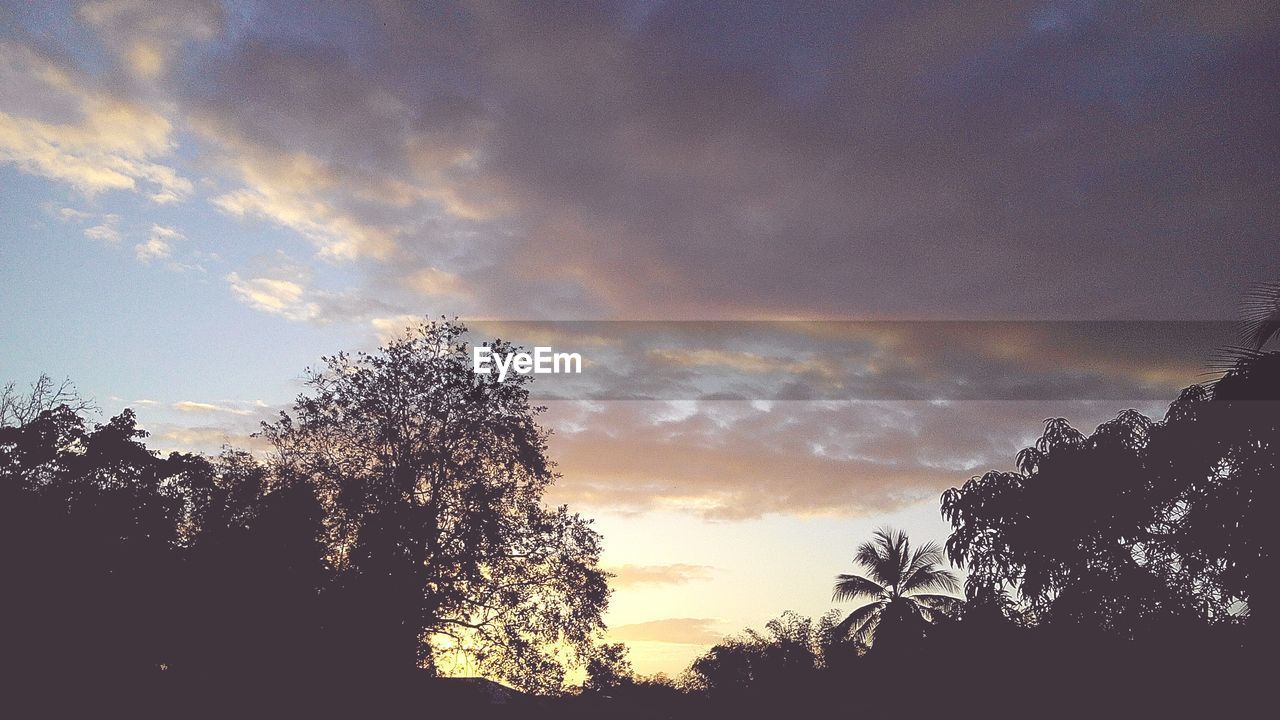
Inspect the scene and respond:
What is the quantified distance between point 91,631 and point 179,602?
8.04 ft

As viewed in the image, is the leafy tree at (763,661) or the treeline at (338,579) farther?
the leafy tree at (763,661)

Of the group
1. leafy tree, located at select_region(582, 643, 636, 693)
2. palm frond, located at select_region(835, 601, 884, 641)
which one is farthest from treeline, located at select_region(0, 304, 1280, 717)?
palm frond, located at select_region(835, 601, 884, 641)

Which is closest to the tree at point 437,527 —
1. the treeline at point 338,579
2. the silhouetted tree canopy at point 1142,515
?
the treeline at point 338,579

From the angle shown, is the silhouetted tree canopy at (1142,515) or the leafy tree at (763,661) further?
the leafy tree at (763,661)

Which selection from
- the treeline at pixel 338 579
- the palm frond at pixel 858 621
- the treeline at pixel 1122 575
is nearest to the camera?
the treeline at pixel 1122 575

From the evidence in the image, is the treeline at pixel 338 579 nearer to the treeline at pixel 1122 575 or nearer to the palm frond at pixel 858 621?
the treeline at pixel 1122 575

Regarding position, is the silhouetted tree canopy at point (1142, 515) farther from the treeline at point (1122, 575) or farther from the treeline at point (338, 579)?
the treeline at point (338, 579)

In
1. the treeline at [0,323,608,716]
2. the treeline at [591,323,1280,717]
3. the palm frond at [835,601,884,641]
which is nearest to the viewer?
the treeline at [591,323,1280,717]

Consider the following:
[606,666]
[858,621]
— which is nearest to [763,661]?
[858,621]

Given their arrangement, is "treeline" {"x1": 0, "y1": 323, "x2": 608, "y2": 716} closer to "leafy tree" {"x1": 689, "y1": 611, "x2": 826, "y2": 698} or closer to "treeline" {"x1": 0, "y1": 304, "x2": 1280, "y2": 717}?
"treeline" {"x1": 0, "y1": 304, "x2": 1280, "y2": 717}

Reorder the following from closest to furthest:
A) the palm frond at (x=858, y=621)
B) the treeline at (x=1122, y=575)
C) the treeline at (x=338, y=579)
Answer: the treeline at (x=1122, y=575) → the treeline at (x=338, y=579) → the palm frond at (x=858, y=621)

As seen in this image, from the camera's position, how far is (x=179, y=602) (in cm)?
2608

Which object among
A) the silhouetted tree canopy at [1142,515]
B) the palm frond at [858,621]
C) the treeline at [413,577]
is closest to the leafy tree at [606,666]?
the treeline at [413,577]

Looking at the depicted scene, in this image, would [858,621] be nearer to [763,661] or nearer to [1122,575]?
[763,661]
